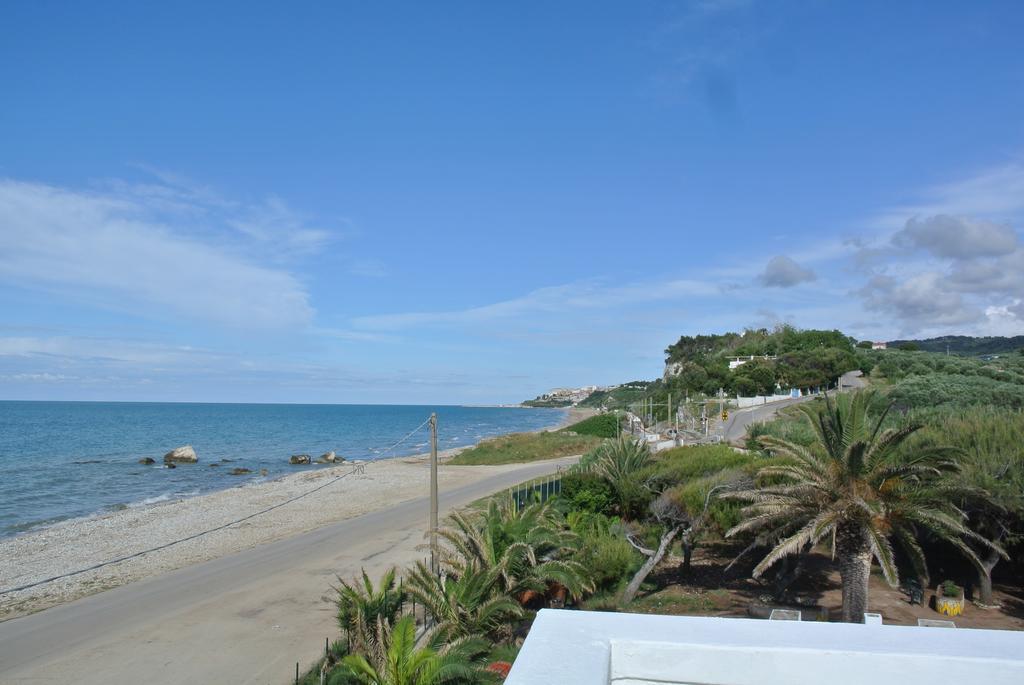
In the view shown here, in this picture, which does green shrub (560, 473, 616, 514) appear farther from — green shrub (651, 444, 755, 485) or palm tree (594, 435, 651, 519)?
green shrub (651, 444, 755, 485)

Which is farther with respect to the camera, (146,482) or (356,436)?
(356,436)

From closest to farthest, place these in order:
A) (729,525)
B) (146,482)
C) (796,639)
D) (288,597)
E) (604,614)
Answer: (796,639) → (604,614) → (729,525) → (288,597) → (146,482)

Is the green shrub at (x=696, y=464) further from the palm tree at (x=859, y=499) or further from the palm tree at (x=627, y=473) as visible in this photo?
the palm tree at (x=859, y=499)

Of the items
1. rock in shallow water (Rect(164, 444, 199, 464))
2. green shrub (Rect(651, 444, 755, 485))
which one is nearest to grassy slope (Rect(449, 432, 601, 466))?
rock in shallow water (Rect(164, 444, 199, 464))

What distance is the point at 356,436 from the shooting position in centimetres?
9525

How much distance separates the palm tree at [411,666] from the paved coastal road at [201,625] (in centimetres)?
391

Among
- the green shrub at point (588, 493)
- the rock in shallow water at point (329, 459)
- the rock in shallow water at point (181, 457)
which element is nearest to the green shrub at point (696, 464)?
the green shrub at point (588, 493)

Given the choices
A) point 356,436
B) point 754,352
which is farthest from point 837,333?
point 356,436

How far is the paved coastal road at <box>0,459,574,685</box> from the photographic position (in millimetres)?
12125

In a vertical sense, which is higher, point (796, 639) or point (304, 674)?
point (796, 639)

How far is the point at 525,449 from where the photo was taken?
5572cm

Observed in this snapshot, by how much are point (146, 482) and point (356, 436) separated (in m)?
51.7

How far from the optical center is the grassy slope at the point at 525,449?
5288 cm

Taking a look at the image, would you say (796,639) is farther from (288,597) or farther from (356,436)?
(356,436)
